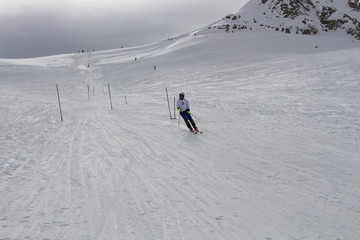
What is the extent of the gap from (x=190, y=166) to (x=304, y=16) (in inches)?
3605

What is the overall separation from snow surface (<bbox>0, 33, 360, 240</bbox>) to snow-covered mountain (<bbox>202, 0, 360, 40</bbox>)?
194 feet

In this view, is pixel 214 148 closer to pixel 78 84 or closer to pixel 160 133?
pixel 160 133

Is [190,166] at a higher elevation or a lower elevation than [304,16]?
lower

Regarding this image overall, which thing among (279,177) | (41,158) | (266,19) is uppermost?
(266,19)

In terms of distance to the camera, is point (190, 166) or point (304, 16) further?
point (304, 16)

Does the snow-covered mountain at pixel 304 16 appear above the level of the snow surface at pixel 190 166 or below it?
above

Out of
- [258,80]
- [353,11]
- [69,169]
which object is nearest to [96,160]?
[69,169]

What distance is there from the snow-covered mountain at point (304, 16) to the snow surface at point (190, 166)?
5912cm

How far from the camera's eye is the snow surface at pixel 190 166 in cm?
505

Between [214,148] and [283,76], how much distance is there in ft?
56.0

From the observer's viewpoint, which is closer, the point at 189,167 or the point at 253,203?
the point at 253,203

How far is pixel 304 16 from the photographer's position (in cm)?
8819

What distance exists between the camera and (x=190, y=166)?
7.86 metres

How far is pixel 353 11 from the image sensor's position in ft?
302
